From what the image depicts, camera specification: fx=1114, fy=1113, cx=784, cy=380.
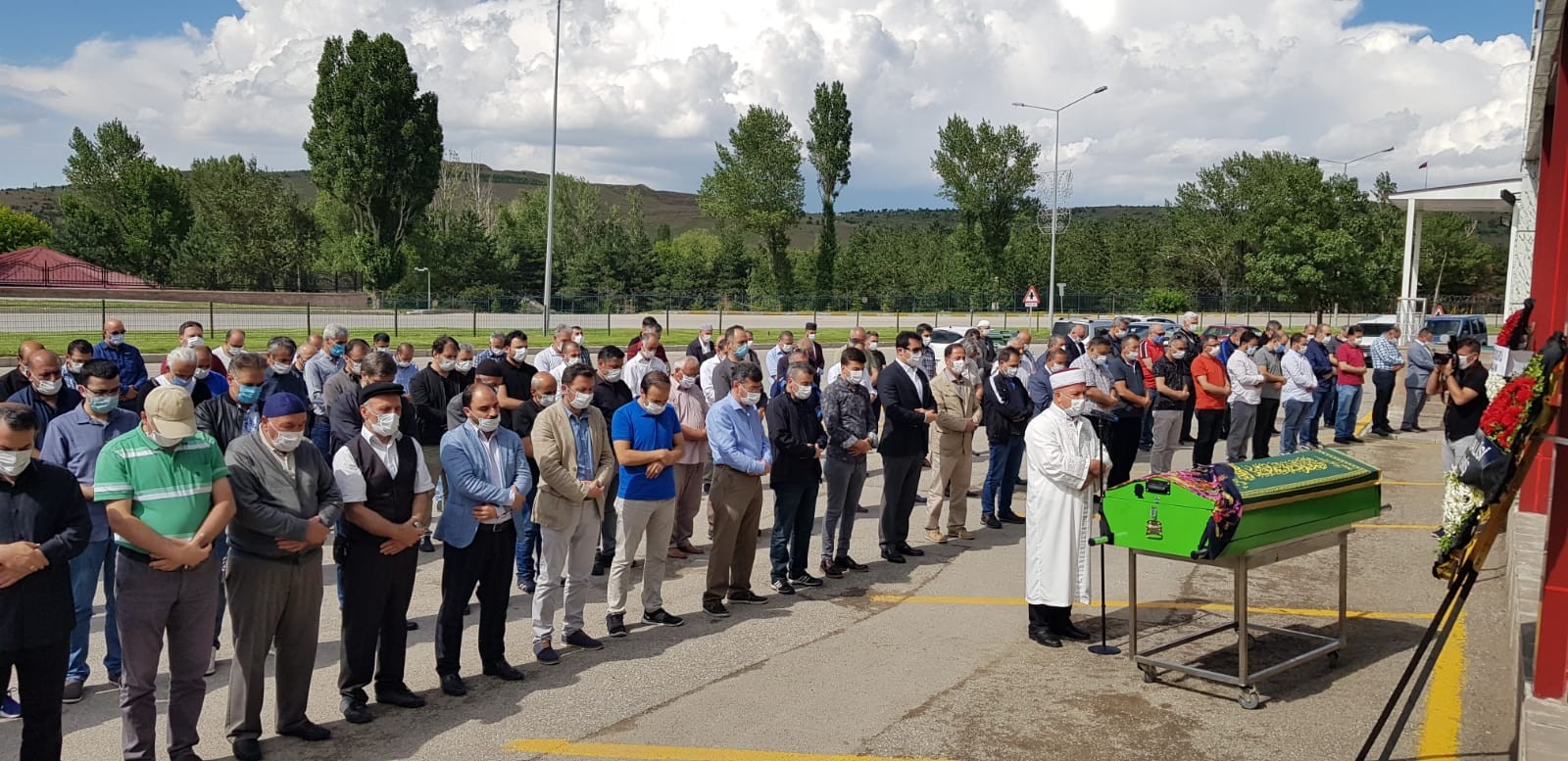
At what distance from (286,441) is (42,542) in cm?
114

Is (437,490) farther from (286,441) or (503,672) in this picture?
(286,441)

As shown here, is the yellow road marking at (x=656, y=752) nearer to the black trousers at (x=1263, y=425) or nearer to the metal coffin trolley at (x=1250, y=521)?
the metal coffin trolley at (x=1250, y=521)

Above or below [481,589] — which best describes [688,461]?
above

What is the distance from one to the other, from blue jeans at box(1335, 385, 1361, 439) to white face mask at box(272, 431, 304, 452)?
16.9 metres

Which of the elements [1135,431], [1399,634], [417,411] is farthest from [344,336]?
[1399,634]

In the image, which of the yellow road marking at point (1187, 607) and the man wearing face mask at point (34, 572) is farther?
the yellow road marking at point (1187, 607)

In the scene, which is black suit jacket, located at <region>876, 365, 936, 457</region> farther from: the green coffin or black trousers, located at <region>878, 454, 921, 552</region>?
the green coffin

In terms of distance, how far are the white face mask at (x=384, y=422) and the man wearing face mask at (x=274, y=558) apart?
0.39 metres

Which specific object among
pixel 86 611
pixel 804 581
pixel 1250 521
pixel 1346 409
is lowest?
pixel 804 581

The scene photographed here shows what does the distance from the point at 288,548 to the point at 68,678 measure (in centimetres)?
188

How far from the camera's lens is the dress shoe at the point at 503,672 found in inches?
270

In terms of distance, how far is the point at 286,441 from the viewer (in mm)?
5719

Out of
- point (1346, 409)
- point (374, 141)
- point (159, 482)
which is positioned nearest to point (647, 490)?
point (159, 482)

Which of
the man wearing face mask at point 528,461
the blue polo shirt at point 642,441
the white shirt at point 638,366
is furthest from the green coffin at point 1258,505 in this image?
the white shirt at point 638,366
